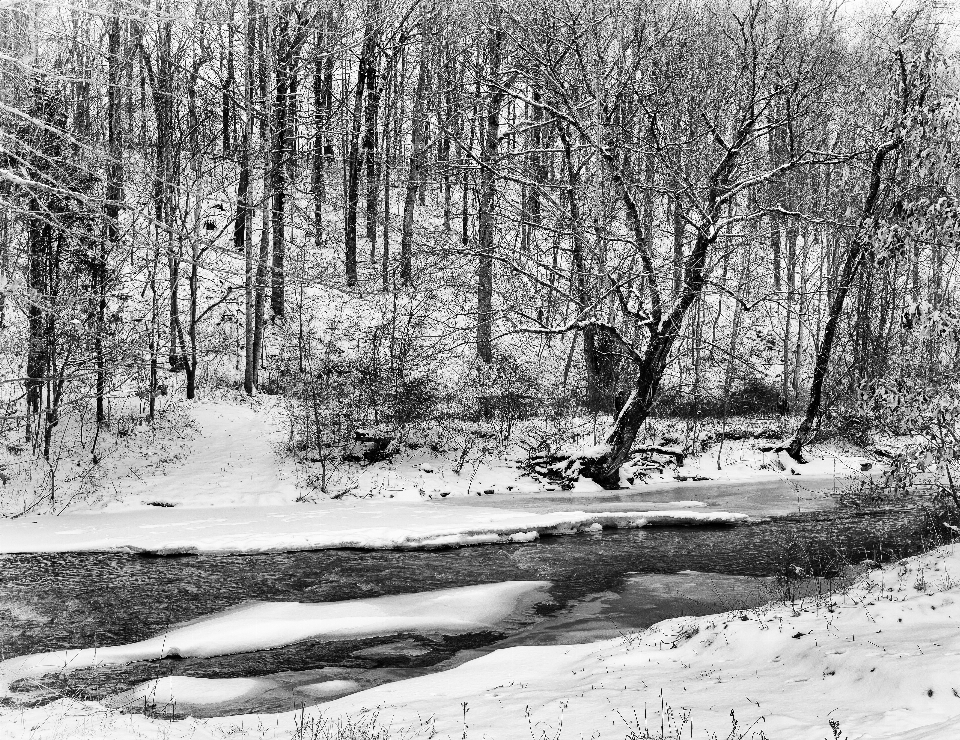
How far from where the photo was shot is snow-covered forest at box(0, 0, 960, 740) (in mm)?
15031

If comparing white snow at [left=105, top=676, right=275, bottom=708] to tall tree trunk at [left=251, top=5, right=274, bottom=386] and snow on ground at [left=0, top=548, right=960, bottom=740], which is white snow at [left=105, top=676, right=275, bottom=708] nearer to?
snow on ground at [left=0, top=548, right=960, bottom=740]

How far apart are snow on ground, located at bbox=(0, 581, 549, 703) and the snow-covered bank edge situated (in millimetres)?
3070

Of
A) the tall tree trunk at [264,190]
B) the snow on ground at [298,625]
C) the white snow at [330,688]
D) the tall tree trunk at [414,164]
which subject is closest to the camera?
the white snow at [330,688]

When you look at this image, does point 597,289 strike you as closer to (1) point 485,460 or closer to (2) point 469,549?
(1) point 485,460

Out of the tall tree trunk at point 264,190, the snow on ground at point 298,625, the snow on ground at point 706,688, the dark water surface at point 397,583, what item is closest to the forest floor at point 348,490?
the dark water surface at point 397,583

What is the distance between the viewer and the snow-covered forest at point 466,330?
592 inches

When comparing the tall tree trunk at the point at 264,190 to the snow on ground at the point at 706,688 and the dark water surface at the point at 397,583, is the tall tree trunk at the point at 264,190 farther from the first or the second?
the snow on ground at the point at 706,688

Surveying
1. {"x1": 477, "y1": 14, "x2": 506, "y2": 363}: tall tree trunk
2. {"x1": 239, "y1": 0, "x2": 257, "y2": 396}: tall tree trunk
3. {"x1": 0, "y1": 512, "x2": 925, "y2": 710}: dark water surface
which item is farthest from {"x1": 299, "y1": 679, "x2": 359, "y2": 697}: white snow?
{"x1": 477, "y1": 14, "x2": 506, "y2": 363}: tall tree trunk

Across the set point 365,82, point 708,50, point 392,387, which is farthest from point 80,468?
point 708,50

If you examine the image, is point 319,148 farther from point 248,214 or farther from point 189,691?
point 189,691

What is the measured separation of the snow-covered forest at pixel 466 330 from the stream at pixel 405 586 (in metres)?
0.28

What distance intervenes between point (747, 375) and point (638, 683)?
73.9ft

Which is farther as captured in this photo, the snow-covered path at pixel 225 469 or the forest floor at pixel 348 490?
the snow-covered path at pixel 225 469

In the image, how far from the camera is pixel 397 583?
13.0 m
